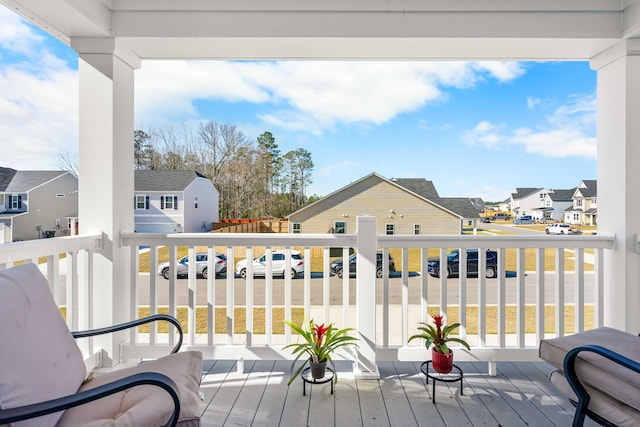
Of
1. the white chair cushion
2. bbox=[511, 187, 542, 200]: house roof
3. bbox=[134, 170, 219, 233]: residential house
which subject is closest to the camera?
the white chair cushion

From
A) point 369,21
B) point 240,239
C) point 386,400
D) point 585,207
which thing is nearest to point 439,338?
point 386,400

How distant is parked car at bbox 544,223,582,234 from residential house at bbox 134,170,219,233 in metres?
2.57

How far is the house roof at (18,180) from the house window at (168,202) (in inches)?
29.5

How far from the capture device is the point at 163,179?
267cm

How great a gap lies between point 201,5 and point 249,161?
115cm

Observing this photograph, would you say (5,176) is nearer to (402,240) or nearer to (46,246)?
Answer: (46,246)

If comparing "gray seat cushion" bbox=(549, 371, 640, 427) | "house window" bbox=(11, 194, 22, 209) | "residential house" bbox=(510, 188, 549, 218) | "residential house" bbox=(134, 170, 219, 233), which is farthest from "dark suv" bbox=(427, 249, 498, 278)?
"house window" bbox=(11, 194, 22, 209)

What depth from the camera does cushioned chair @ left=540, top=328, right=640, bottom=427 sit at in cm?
134

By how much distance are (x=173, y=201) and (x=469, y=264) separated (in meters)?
2.43

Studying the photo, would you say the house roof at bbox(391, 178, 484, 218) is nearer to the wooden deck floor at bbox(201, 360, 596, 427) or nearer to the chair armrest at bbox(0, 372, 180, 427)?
the wooden deck floor at bbox(201, 360, 596, 427)

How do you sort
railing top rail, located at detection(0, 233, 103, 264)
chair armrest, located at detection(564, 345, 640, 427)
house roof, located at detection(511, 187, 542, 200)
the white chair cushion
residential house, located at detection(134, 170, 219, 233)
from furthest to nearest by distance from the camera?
house roof, located at detection(511, 187, 542, 200) < residential house, located at detection(134, 170, 219, 233) < railing top rail, located at detection(0, 233, 103, 264) < chair armrest, located at detection(564, 345, 640, 427) < the white chair cushion

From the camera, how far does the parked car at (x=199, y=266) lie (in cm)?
259

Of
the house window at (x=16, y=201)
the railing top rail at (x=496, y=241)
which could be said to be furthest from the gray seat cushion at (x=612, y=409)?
the house window at (x=16, y=201)

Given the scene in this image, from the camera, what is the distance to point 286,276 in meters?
2.46
